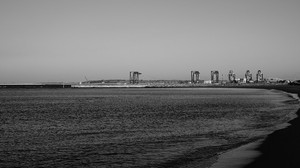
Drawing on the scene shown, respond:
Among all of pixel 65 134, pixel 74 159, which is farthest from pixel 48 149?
pixel 65 134

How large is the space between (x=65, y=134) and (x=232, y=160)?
58.1 feet

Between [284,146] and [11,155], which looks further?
[11,155]

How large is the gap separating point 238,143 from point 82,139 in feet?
37.0

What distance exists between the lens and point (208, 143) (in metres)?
25.1

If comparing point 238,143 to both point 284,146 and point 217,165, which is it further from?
point 217,165

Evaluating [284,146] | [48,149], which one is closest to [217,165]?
[284,146]

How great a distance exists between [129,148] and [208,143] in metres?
5.28

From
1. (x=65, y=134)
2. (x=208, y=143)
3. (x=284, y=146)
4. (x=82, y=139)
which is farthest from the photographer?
(x=65, y=134)

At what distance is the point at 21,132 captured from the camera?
3409 centimetres

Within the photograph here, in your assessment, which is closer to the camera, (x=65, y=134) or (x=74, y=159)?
(x=74, y=159)

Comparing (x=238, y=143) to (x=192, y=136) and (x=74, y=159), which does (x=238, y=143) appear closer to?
(x=192, y=136)

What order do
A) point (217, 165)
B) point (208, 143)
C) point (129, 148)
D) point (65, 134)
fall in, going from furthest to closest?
point (65, 134), point (208, 143), point (129, 148), point (217, 165)

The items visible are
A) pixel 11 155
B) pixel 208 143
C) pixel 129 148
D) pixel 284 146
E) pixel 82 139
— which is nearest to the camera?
pixel 284 146

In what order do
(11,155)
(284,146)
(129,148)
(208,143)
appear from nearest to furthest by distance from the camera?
(284,146)
(11,155)
(129,148)
(208,143)
